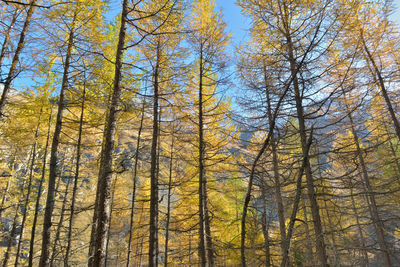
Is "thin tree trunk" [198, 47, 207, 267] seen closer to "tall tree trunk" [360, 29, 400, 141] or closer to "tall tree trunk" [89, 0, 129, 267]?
"tall tree trunk" [89, 0, 129, 267]

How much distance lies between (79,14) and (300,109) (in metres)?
7.07

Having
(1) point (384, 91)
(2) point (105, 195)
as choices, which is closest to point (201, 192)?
(2) point (105, 195)

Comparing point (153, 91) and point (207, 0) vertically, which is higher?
point (207, 0)

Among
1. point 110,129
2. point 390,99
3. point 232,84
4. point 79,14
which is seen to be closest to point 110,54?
point 79,14

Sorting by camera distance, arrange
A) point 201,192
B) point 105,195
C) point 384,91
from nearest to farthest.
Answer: point 105,195
point 201,192
point 384,91

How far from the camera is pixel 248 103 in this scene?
190 inches

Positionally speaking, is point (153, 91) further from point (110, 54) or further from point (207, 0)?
point (207, 0)

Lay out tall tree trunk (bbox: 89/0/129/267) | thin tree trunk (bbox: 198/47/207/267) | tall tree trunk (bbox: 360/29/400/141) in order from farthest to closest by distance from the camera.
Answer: tall tree trunk (bbox: 360/29/400/141) < thin tree trunk (bbox: 198/47/207/267) < tall tree trunk (bbox: 89/0/129/267)

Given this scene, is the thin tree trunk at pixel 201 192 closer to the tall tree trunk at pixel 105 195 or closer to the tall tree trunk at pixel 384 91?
the tall tree trunk at pixel 105 195

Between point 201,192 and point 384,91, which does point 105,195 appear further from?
point 384,91

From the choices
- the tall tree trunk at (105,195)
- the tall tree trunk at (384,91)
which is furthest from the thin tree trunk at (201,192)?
the tall tree trunk at (384,91)

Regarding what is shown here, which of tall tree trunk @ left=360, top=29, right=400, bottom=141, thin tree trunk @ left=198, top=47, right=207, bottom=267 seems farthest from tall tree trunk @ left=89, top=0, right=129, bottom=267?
tall tree trunk @ left=360, top=29, right=400, bottom=141

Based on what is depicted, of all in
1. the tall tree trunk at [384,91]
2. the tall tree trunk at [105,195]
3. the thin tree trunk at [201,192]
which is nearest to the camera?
the tall tree trunk at [105,195]

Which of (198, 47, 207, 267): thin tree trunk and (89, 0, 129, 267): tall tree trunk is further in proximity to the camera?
(198, 47, 207, 267): thin tree trunk
